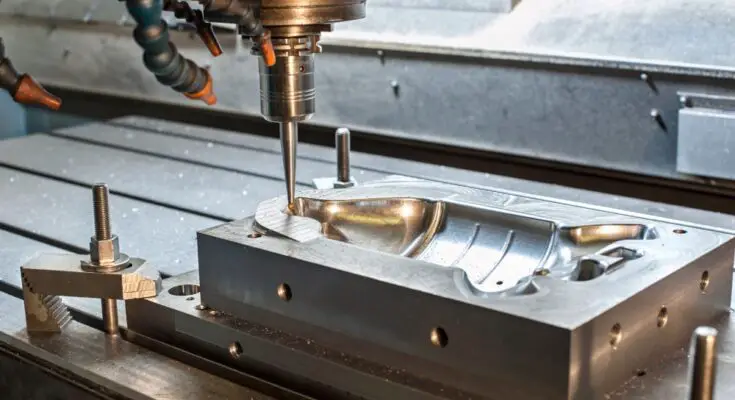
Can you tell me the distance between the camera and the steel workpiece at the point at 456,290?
0.75m

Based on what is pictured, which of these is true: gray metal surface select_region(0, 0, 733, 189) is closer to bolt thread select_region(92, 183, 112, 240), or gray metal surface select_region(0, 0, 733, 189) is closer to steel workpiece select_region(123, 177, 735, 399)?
steel workpiece select_region(123, 177, 735, 399)

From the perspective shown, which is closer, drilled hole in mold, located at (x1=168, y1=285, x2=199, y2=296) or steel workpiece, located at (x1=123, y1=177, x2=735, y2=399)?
steel workpiece, located at (x1=123, y1=177, x2=735, y2=399)

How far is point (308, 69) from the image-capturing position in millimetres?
966

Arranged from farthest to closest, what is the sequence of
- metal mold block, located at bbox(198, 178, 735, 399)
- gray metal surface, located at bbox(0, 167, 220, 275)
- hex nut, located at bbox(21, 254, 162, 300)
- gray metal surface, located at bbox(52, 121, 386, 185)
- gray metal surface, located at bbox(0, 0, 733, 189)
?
gray metal surface, located at bbox(0, 0, 733, 189) → gray metal surface, located at bbox(52, 121, 386, 185) → gray metal surface, located at bbox(0, 167, 220, 275) → hex nut, located at bbox(21, 254, 162, 300) → metal mold block, located at bbox(198, 178, 735, 399)

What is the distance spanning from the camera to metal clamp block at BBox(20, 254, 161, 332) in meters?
0.98

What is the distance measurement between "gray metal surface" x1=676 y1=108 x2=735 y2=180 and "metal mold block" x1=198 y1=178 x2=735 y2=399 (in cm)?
75

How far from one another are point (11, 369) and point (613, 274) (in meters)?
0.59

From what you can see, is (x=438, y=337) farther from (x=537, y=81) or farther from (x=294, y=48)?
(x=537, y=81)

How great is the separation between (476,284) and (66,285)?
1.34 feet

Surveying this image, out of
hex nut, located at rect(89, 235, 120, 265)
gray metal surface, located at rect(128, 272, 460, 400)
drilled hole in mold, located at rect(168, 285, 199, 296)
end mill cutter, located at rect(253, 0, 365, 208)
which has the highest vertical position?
end mill cutter, located at rect(253, 0, 365, 208)

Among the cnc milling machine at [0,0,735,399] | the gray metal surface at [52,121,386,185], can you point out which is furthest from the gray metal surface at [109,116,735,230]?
the cnc milling machine at [0,0,735,399]

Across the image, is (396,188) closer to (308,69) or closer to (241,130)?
(308,69)

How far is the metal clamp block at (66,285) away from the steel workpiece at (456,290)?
0.9 inches

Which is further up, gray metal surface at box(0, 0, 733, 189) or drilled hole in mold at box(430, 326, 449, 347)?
gray metal surface at box(0, 0, 733, 189)
